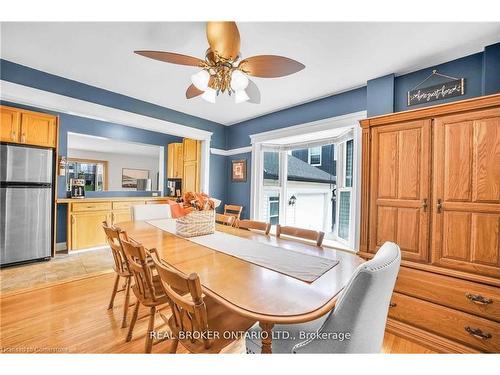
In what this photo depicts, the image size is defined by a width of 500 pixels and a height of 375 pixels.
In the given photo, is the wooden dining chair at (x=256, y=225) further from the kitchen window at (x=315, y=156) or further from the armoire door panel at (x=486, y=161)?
the kitchen window at (x=315, y=156)

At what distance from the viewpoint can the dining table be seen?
0.79 meters

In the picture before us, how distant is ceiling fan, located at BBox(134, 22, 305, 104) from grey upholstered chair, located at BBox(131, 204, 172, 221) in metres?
1.73

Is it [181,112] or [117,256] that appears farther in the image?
[181,112]

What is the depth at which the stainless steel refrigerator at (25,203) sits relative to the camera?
2.66 metres

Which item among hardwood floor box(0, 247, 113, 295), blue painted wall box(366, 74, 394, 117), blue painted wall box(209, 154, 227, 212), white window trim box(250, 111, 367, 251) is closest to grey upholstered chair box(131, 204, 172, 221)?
hardwood floor box(0, 247, 113, 295)

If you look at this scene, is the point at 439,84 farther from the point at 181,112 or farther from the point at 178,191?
the point at 178,191

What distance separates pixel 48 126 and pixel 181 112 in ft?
5.94

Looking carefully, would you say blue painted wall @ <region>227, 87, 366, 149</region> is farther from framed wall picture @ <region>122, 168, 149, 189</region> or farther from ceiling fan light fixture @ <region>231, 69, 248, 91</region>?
framed wall picture @ <region>122, 168, 149, 189</region>

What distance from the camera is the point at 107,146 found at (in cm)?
468

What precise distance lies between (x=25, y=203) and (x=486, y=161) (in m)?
4.64

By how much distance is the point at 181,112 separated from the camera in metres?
3.58

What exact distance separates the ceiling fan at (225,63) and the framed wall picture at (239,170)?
237 centimetres
